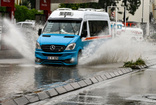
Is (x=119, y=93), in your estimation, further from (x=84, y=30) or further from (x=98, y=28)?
(x=98, y=28)

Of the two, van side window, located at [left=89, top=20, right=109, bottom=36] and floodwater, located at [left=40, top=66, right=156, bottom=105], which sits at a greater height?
van side window, located at [left=89, top=20, right=109, bottom=36]

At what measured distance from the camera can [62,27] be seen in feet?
65.2

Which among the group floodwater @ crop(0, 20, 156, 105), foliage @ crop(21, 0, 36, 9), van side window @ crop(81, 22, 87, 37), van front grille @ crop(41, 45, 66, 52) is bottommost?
floodwater @ crop(0, 20, 156, 105)

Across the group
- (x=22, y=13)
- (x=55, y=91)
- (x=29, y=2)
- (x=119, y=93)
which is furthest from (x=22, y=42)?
(x=29, y=2)

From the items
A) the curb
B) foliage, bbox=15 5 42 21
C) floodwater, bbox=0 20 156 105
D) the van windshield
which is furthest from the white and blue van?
foliage, bbox=15 5 42 21

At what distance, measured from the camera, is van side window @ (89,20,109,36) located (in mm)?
21391

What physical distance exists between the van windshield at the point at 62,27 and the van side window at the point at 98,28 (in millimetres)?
1135

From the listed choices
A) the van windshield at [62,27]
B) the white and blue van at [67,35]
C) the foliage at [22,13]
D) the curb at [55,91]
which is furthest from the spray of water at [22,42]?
the foliage at [22,13]

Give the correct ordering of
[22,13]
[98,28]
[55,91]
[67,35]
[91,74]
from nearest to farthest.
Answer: [55,91]
[91,74]
[67,35]
[98,28]
[22,13]

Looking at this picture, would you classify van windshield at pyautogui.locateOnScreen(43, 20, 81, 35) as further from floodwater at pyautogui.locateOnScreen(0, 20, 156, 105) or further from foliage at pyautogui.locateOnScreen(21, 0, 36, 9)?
foliage at pyautogui.locateOnScreen(21, 0, 36, 9)

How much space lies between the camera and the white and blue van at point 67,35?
1850 centimetres

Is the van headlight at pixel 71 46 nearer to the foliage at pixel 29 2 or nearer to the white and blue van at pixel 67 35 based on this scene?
the white and blue van at pixel 67 35

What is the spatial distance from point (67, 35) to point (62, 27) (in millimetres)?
764

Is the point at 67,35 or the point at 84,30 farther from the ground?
the point at 84,30
